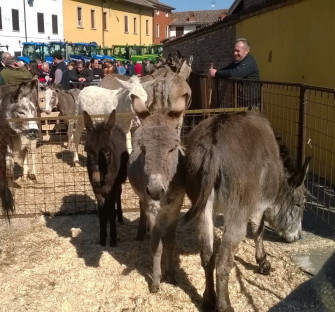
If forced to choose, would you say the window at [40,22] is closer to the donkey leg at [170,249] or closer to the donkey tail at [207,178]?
the donkey leg at [170,249]

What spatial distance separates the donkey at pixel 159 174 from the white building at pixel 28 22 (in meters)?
33.8

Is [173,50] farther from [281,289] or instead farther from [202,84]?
[281,289]

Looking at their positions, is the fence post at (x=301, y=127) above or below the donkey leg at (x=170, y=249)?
above

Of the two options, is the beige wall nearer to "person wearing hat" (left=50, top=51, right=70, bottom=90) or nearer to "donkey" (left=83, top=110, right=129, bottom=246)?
"donkey" (left=83, top=110, right=129, bottom=246)

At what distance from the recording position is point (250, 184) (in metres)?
3.21

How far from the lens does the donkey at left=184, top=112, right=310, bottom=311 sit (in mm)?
3166

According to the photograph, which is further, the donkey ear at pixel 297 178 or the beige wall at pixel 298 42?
the beige wall at pixel 298 42

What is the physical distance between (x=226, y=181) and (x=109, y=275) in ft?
5.55

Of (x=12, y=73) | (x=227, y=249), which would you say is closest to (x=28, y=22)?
(x=12, y=73)

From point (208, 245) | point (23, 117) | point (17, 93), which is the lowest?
point (208, 245)

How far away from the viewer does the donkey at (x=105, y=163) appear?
4305mm

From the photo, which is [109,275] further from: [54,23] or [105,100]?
[54,23]

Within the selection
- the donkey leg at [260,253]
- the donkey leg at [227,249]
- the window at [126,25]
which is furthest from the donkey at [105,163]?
the window at [126,25]

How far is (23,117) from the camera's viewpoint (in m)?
7.00
